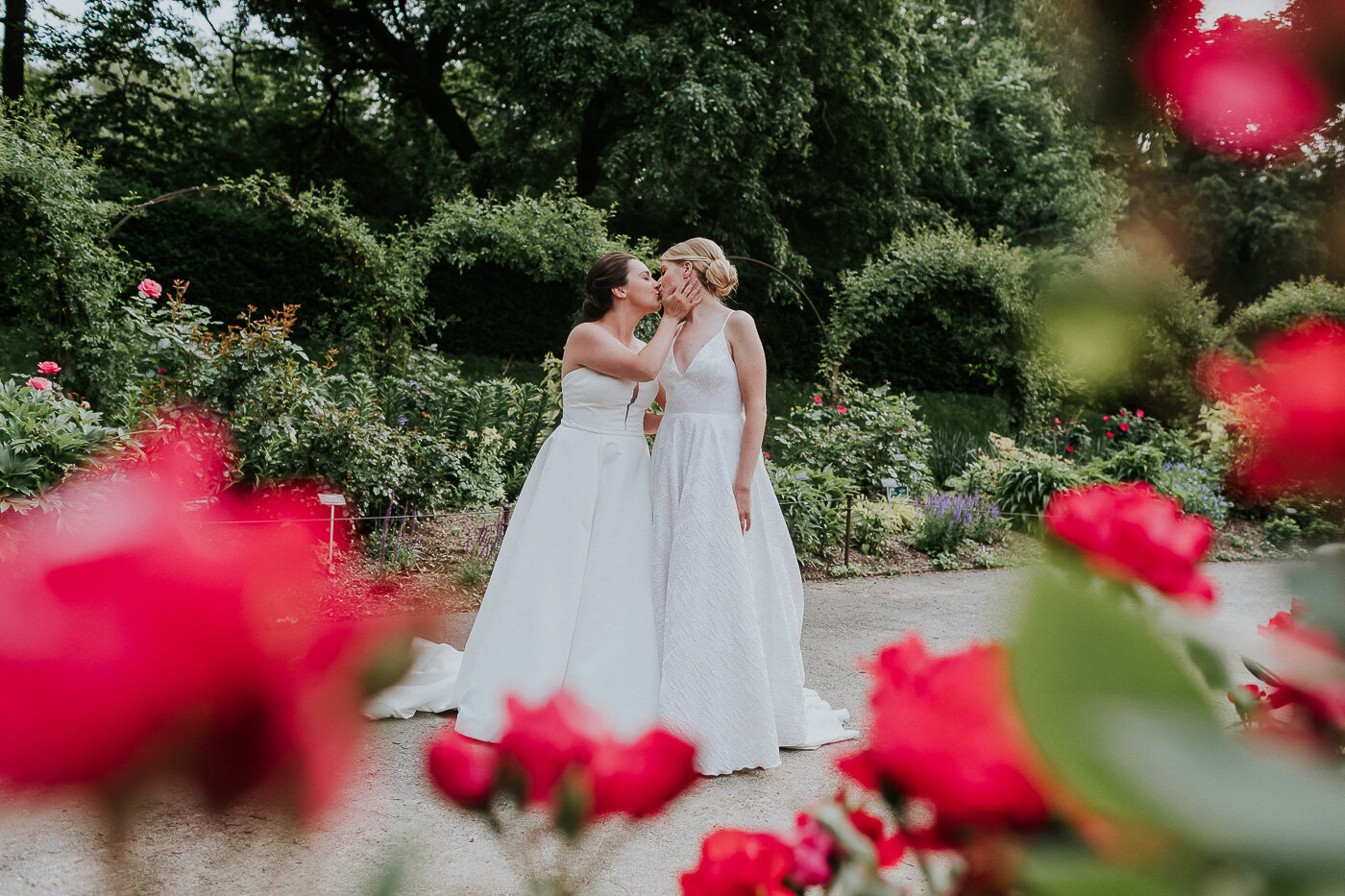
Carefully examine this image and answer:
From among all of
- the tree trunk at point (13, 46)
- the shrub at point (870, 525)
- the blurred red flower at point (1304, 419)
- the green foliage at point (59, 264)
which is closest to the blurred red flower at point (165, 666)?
the blurred red flower at point (1304, 419)

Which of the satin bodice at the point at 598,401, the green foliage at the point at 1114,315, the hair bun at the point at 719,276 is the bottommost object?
the satin bodice at the point at 598,401

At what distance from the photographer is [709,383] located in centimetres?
360

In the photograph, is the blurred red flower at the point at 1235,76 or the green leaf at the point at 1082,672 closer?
the green leaf at the point at 1082,672

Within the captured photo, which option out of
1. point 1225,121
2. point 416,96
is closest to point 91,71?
point 416,96

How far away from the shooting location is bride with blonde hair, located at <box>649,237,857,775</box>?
10.9 ft

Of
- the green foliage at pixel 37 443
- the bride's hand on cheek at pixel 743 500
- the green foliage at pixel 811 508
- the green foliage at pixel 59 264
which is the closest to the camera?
the bride's hand on cheek at pixel 743 500

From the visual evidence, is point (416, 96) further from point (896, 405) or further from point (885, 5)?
point (896, 405)

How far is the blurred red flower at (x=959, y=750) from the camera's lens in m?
0.31

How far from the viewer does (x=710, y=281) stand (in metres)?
3.54

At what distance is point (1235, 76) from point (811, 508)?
6673 millimetres

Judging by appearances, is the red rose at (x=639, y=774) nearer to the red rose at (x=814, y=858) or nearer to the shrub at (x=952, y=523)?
the red rose at (x=814, y=858)

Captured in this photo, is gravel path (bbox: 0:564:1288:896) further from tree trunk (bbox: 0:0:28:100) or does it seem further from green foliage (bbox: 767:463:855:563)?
tree trunk (bbox: 0:0:28:100)

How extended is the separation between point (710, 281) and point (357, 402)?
13.7 feet

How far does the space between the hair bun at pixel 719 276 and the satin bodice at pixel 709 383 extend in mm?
116
